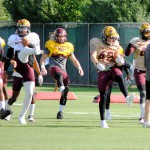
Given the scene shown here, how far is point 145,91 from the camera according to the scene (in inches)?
640

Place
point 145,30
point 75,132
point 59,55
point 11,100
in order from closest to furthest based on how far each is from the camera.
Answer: point 75,132 → point 145,30 → point 11,100 → point 59,55

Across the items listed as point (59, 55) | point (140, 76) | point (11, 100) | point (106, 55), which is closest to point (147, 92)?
point (106, 55)

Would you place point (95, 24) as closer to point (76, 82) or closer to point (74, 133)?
point (76, 82)

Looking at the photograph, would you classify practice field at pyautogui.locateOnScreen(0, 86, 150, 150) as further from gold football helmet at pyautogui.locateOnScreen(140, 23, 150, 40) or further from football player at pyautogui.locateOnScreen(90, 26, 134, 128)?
gold football helmet at pyautogui.locateOnScreen(140, 23, 150, 40)

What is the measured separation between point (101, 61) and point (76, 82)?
17515 millimetres

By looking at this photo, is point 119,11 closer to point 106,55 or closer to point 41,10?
point 41,10

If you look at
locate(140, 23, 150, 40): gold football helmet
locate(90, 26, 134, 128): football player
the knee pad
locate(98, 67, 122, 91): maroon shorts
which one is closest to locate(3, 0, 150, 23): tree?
locate(140, 23, 150, 40): gold football helmet

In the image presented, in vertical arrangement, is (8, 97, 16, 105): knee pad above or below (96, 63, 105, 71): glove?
below

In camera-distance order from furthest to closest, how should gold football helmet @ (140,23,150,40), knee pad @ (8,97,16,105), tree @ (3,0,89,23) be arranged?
tree @ (3,0,89,23) → knee pad @ (8,97,16,105) → gold football helmet @ (140,23,150,40)

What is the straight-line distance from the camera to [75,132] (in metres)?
13.9

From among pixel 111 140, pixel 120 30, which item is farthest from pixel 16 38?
pixel 120 30

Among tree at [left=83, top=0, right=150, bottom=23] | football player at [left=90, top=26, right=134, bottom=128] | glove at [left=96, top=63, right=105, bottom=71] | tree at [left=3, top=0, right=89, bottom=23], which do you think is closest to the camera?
glove at [left=96, top=63, right=105, bottom=71]

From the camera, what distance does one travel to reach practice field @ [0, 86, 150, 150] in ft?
39.2

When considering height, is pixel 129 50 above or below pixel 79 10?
below
